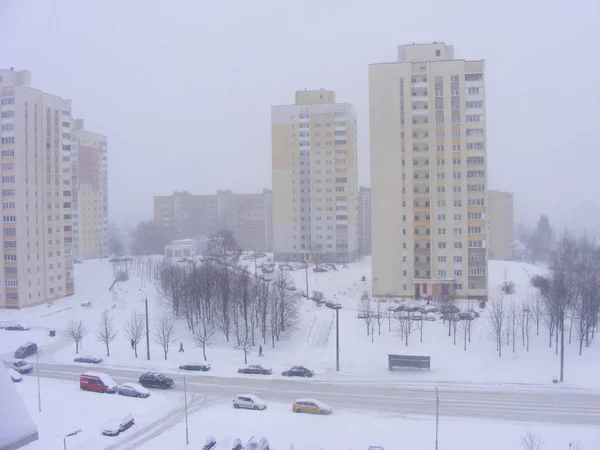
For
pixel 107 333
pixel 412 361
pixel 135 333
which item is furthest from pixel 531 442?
pixel 107 333

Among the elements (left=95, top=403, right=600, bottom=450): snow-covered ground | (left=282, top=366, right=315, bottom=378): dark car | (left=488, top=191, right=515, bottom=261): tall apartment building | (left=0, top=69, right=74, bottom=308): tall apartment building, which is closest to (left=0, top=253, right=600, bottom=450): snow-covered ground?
(left=95, top=403, right=600, bottom=450): snow-covered ground

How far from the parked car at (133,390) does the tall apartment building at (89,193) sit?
29.8m

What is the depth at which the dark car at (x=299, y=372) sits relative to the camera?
41.9 ft

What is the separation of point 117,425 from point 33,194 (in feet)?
55.7

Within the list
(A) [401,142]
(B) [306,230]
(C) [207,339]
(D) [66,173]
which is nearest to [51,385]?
(C) [207,339]

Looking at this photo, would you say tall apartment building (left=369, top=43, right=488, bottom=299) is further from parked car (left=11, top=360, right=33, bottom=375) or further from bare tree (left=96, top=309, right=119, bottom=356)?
parked car (left=11, top=360, right=33, bottom=375)

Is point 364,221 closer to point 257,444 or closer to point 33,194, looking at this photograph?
point 33,194

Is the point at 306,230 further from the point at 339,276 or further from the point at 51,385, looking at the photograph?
the point at 51,385

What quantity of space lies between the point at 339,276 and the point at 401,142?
9310 millimetres

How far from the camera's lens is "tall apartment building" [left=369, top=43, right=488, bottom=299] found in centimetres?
2192

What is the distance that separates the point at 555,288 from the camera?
1650 centimetres

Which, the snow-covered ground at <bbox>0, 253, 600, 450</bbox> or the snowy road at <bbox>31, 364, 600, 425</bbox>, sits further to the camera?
the snowy road at <bbox>31, 364, 600, 425</bbox>

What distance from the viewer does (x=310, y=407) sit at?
1009cm

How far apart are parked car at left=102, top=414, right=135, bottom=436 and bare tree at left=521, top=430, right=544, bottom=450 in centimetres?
710
